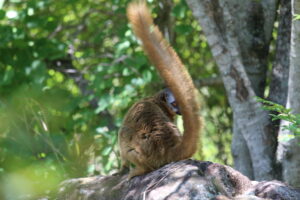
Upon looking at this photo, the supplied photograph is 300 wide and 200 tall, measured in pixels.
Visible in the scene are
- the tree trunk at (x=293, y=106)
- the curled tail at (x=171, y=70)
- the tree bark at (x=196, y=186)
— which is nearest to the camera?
the tree bark at (x=196, y=186)

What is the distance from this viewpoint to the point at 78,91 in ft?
29.6

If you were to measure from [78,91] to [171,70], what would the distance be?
5008mm

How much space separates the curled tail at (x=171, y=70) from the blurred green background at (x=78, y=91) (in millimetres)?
2065

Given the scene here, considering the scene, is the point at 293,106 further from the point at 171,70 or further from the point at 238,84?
the point at 171,70

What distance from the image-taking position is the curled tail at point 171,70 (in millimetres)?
4184

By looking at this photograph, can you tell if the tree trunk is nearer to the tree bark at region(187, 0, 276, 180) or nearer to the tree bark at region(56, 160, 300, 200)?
the tree bark at region(187, 0, 276, 180)

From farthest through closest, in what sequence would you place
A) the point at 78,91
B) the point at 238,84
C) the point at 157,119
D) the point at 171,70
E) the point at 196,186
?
the point at 78,91 < the point at 238,84 < the point at 157,119 < the point at 171,70 < the point at 196,186

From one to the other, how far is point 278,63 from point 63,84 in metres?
4.35

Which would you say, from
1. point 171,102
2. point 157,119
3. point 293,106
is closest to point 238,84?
point 293,106

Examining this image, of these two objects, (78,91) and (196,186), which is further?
(78,91)

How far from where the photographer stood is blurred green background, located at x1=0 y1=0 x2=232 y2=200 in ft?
20.5

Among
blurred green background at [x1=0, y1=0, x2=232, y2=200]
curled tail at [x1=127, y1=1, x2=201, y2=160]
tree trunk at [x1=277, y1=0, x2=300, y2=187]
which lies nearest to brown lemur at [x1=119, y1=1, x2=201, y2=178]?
curled tail at [x1=127, y1=1, x2=201, y2=160]

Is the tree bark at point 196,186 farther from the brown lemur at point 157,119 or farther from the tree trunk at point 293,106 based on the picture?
the tree trunk at point 293,106

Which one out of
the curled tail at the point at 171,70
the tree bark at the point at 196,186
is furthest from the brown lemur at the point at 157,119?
the tree bark at the point at 196,186
